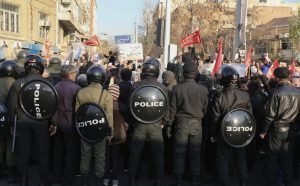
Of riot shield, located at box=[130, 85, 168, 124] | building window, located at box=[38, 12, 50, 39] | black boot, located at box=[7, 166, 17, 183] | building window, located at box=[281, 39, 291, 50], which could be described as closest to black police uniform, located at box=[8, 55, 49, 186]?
black boot, located at box=[7, 166, 17, 183]

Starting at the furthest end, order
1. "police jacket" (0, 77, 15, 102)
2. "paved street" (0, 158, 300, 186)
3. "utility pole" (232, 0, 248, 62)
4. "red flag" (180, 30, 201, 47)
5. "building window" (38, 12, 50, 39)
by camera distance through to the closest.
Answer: "building window" (38, 12, 50, 39) < "utility pole" (232, 0, 248, 62) < "red flag" (180, 30, 201, 47) < "paved street" (0, 158, 300, 186) < "police jacket" (0, 77, 15, 102)

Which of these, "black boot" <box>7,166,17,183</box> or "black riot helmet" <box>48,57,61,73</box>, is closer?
"black boot" <box>7,166,17,183</box>

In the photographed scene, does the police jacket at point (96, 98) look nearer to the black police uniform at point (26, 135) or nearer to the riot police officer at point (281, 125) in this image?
the black police uniform at point (26, 135)

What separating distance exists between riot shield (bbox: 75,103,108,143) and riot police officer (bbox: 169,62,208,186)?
3.77ft

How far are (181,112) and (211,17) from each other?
23.6 metres

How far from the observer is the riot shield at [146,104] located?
625cm

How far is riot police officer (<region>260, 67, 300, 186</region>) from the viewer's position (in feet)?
20.8

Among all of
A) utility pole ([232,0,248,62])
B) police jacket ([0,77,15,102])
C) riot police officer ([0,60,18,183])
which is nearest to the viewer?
riot police officer ([0,60,18,183])

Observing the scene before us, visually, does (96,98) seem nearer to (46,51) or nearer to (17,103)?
(17,103)

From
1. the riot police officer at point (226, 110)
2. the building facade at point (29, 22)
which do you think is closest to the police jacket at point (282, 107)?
the riot police officer at point (226, 110)

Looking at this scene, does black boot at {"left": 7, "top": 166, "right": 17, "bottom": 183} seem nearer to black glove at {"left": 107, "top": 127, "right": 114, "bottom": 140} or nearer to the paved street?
the paved street

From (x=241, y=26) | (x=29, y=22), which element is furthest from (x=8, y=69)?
(x=29, y=22)

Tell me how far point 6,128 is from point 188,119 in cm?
302

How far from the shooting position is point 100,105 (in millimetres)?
6188
